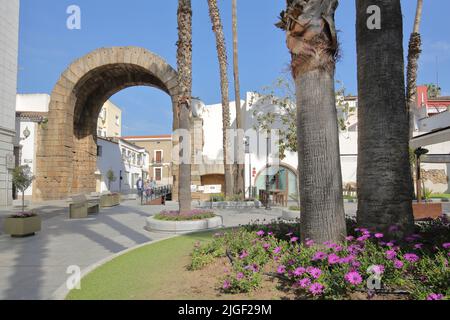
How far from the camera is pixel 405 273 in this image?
3.30 m

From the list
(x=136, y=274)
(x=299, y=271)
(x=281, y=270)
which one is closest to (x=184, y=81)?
(x=136, y=274)

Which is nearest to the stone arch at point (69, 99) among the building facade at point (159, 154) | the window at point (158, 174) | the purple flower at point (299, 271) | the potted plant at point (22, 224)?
the potted plant at point (22, 224)

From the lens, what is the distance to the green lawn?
3.97 metres

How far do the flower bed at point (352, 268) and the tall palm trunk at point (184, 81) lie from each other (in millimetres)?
5475

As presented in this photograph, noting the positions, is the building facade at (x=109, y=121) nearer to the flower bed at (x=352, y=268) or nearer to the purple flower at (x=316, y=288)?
the flower bed at (x=352, y=268)

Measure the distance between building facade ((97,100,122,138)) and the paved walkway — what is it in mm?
38556

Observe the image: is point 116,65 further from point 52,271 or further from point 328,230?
point 328,230

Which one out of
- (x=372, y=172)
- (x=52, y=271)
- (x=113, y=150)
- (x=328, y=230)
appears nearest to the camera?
(x=328, y=230)

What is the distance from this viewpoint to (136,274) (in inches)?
189

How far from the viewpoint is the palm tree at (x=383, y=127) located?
428cm

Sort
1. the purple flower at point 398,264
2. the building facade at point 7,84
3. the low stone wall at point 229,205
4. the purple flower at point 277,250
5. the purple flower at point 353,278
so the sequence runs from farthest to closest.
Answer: the building facade at point 7,84 → the low stone wall at point 229,205 → the purple flower at point 277,250 → the purple flower at point 398,264 → the purple flower at point 353,278

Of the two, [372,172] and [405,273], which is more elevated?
[372,172]
